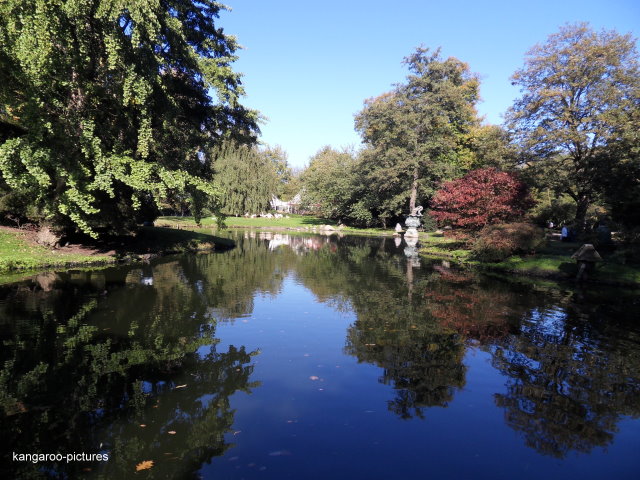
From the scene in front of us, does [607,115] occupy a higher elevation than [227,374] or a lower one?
higher

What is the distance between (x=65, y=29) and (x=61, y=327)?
31.6 ft

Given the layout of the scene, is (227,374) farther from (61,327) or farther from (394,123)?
(394,123)

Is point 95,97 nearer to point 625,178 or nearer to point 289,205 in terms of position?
point 625,178

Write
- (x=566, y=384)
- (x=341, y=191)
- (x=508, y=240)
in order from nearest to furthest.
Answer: (x=566, y=384)
(x=508, y=240)
(x=341, y=191)

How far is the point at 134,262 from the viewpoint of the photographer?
56.7 feet

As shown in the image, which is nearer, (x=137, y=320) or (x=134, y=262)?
(x=137, y=320)

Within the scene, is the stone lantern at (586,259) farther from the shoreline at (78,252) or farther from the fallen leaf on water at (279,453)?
the shoreline at (78,252)

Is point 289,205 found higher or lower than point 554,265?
higher

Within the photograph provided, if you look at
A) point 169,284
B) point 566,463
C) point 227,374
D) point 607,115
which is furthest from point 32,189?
point 607,115

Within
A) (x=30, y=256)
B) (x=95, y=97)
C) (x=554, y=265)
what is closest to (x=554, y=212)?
(x=554, y=265)

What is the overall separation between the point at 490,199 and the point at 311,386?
19.4m

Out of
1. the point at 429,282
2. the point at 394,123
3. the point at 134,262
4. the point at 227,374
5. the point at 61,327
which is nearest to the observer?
the point at 227,374

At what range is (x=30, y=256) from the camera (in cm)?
1467

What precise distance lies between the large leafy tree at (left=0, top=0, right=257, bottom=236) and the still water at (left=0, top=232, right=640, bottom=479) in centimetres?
428
